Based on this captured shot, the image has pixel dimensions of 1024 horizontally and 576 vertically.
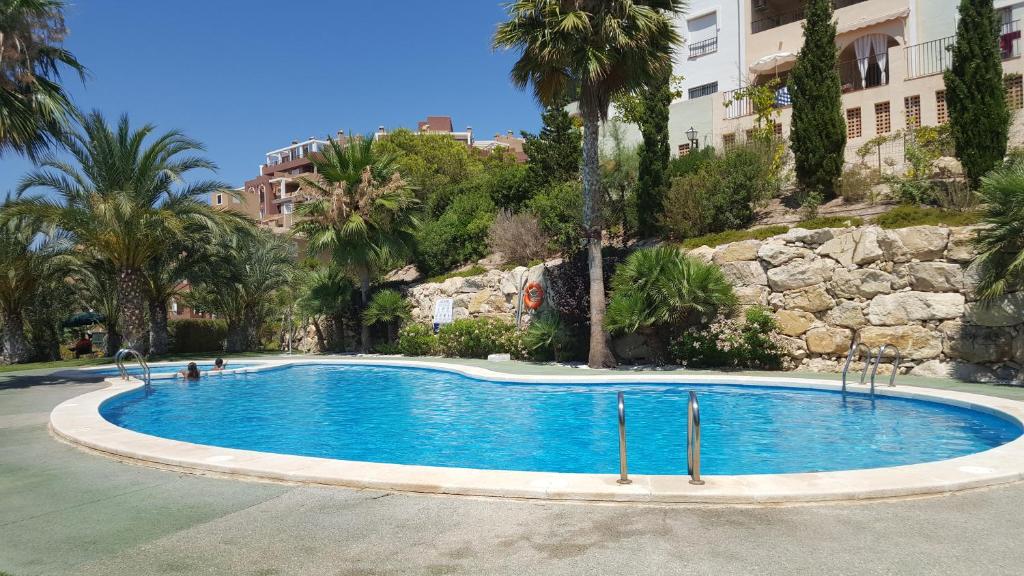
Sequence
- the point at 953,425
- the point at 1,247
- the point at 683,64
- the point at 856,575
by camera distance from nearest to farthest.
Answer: the point at 856,575, the point at 953,425, the point at 1,247, the point at 683,64

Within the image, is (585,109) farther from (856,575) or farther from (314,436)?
(856,575)

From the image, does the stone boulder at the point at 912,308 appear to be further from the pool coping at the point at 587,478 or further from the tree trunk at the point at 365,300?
the tree trunk at the point at 365,300

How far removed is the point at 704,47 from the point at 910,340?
21975mm

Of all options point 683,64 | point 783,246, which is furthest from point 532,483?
point 683,64

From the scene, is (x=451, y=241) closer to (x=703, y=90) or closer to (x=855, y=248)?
(x=855, y=248)

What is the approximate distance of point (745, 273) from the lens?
50.8 ft

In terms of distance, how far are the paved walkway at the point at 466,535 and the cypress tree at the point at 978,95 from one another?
1291 cm

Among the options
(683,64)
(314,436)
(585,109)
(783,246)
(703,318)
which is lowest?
(314,436)

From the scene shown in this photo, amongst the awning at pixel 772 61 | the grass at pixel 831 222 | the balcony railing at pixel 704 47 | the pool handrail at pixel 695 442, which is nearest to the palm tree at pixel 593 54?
the grass at pixel 831 222

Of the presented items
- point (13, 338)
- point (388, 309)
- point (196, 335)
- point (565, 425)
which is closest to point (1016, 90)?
point (565, 425)

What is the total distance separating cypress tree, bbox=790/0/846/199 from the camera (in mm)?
17172

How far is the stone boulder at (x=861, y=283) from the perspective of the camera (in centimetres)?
1391

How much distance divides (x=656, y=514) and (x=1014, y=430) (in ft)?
20.1

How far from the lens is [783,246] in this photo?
50.0 ft
